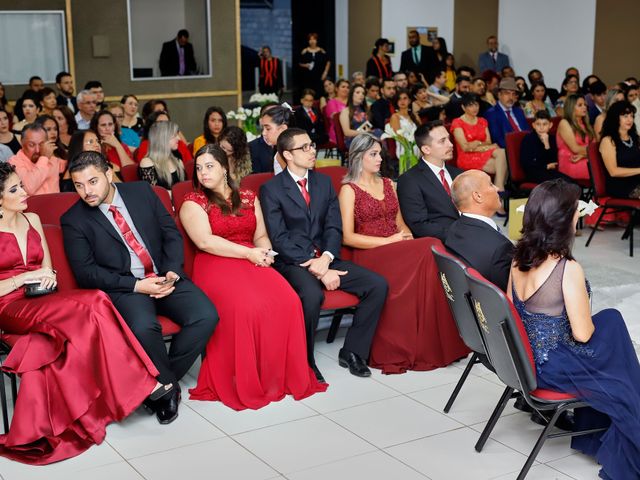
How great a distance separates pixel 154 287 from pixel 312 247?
1.03m

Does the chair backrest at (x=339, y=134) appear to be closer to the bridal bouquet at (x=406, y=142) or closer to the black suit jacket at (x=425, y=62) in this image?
the bridal bouquet at (x=406, y=142)

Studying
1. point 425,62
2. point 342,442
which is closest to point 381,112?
point 425,62

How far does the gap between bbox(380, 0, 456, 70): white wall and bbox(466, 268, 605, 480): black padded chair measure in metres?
14.7

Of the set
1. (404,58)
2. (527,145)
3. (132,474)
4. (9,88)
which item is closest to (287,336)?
(132,474)

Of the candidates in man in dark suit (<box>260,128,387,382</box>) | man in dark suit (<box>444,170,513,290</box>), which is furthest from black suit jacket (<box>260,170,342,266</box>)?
man in dark suit (<box>444,170,513,290</box>)

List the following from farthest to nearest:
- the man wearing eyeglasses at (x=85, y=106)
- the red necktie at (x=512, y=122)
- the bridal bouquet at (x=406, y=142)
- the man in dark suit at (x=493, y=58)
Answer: the man in dark suit at (x=493, y=58) < the red necktie at (x=512, y=122) < the man wearing eyeglasses at (x=85, y=106) < the bridal bouquet at (x=406, y=142)

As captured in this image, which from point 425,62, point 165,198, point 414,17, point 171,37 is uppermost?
point 414,17

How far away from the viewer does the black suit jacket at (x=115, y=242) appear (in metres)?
4.56

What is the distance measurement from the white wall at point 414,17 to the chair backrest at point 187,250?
13.5 metres

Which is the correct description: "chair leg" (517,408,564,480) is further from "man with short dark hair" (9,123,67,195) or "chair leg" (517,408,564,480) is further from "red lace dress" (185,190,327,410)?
"man with short dark hair" (9,123,67,195)

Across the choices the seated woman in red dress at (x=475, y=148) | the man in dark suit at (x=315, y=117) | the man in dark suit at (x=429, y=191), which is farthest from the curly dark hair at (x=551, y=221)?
the man in dark suit at (x=315, y=117)

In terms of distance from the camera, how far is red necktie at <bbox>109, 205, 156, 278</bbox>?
469cm

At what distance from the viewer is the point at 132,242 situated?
15.5ft

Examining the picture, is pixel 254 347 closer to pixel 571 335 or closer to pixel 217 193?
pixel 217 193
